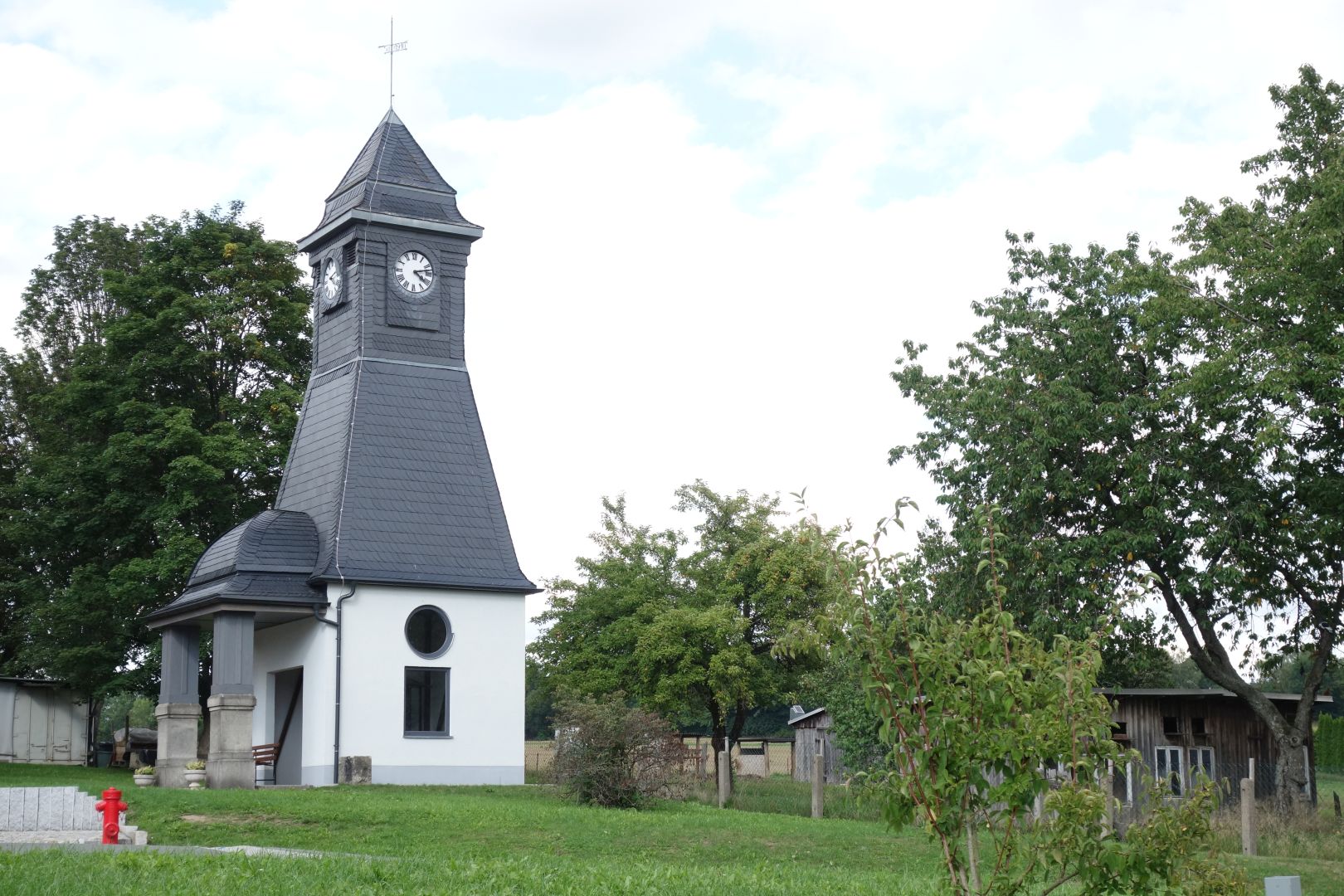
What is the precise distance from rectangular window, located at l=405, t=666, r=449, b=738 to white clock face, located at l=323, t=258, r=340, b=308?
8.42 metres

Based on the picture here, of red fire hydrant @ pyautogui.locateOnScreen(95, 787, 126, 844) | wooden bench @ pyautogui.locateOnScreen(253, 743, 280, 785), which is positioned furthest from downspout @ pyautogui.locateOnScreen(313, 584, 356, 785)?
red fire hydrant @ pyautogui.locateOnScreen(95, 787, 126, 844)

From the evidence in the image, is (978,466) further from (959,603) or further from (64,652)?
(64,652)

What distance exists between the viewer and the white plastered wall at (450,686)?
2656 centimetres

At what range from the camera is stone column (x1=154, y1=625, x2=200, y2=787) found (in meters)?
25.4

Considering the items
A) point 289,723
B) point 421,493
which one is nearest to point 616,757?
point 421,493

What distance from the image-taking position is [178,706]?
26.2m

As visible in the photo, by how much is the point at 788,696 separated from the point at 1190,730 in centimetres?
1101

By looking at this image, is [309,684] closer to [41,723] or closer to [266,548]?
[266,548]

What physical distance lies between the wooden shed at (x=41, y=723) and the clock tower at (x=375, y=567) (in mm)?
18055

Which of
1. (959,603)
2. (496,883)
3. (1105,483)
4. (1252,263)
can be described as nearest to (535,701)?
(959,603)

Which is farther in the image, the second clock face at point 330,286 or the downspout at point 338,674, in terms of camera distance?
the second clock face at point 330,286

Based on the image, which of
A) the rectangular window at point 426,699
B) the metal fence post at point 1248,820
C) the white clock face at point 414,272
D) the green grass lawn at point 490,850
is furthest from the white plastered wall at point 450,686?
the metal fence post at point 1248,820

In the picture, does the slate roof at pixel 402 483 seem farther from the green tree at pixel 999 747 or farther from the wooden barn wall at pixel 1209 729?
the green tree at pixel 999 747

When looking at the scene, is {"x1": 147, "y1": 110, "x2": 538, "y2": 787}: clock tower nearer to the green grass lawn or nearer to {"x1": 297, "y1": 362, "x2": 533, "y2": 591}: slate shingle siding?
{"x1": 297, "y1": 362, "x2": 533, "y2": 591}: slate shingle siding
